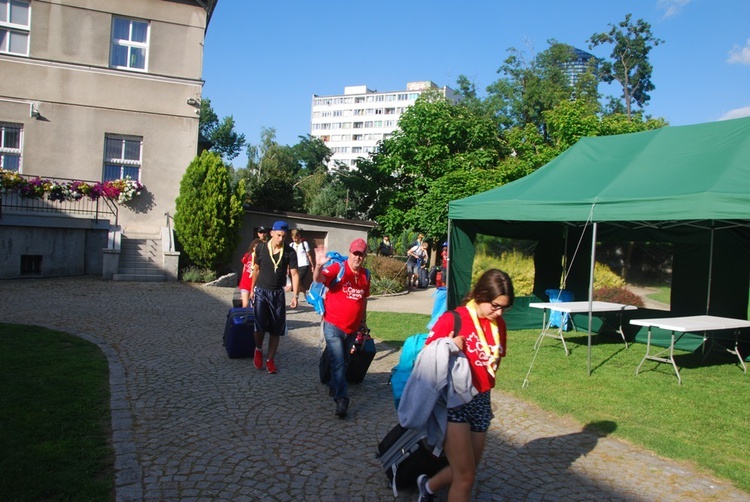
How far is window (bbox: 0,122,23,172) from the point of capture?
18016 millimetres

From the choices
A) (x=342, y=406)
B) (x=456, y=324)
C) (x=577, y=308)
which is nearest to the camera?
(x=456, y=324)

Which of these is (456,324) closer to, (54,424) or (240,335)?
(54,424)

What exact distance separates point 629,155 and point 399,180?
19.0m

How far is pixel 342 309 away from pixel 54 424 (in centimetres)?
274

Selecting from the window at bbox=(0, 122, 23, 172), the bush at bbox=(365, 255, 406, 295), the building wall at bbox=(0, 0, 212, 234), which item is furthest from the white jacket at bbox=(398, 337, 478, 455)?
the window at bbox=(0, 122, 23, 172)

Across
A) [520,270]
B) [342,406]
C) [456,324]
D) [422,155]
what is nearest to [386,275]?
[520,270]

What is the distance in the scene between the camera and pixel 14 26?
1797 centimetres

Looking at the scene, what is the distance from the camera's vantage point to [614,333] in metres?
11.7

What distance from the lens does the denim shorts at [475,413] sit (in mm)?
3453

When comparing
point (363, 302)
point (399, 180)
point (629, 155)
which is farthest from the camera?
point (399, 180)

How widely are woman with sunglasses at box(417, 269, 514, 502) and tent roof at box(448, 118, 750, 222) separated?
4544 mm

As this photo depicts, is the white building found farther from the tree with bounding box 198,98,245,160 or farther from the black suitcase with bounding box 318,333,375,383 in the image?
the black suitcase with bounding box 318,333,375,383

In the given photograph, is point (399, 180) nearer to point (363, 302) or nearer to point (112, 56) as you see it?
point (112, 56)

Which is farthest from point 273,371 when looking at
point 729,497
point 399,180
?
point 399,180
